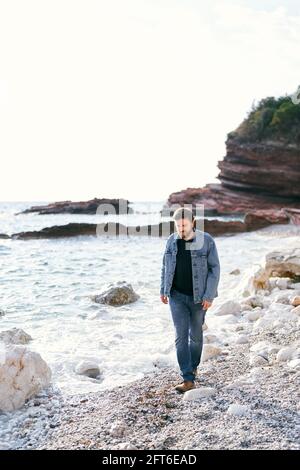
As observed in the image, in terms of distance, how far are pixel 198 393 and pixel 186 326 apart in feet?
2.19

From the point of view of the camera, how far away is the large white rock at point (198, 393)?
4457mm

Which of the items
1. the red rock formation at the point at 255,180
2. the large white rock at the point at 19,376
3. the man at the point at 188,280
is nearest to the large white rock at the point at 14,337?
the large white rock at the point at 19,376

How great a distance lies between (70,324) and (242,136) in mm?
37132

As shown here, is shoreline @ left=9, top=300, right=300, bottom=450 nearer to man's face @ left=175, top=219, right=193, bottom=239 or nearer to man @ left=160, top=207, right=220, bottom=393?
man @ left=160, top=207, right=220, bottom=393

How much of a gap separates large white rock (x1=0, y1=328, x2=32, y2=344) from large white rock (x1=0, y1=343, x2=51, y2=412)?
162 cm

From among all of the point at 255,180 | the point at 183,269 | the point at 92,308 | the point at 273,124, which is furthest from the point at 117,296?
the point at 273,124

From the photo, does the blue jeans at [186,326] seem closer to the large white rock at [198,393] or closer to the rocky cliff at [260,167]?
the large white rock at [198,393]

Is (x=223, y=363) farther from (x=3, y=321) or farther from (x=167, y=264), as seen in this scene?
(x=3, y=321)

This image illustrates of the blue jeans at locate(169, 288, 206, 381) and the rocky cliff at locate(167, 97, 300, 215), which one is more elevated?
the rocky cliff at locate(167, 97, 300, 215)

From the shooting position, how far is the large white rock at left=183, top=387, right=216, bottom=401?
446cm

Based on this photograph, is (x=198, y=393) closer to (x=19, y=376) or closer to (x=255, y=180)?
(x=19, y=376)

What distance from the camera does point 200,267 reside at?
475 cm

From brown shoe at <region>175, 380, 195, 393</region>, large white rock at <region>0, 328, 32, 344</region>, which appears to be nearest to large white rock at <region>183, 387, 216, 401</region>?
brown shoe at <region>175, 380, 195, 393</region>

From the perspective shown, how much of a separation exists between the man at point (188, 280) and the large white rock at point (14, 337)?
2.57m
